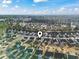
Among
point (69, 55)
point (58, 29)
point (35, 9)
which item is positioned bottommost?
point (69, 55)

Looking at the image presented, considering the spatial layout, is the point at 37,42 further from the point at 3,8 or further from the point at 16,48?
the point at 3,8

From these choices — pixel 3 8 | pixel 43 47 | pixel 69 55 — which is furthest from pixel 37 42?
pixel 3 8

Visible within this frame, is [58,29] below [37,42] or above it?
above

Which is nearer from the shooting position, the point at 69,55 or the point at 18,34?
the point at 69,55

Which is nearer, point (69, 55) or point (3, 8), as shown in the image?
point (69, 55)

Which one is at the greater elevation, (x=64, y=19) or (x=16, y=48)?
(x=64, y=19)

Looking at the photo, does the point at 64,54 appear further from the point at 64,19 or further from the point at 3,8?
the point at 3,8

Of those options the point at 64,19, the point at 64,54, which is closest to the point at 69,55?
the point at 64,54

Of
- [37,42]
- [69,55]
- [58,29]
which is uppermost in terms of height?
[58,29]

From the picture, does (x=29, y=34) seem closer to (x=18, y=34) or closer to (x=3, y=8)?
(x=18, y=34)
